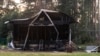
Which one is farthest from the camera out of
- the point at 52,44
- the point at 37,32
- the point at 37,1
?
the point at 37,1

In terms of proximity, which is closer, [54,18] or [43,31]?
[54,18]

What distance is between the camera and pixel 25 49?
2756 cm

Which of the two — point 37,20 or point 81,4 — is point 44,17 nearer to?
point 37,20

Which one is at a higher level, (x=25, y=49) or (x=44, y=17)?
(x=44, y=17)

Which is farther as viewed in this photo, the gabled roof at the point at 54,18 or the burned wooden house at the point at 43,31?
the gabled roof at the point at 54,18

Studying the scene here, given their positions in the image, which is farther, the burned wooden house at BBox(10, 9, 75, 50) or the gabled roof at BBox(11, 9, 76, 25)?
the gabled roof at BBox(11, 9, 76, 25)

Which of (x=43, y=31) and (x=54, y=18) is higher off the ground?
(x=54, y=18)

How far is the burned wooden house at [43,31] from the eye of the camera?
27.5 meters

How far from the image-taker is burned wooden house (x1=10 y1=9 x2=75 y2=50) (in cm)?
2745

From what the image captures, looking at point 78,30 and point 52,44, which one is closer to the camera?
point 52,44

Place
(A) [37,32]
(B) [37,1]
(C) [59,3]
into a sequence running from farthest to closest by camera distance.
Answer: (B) [37,1] → (C) [59,3] → (A) [37,32]

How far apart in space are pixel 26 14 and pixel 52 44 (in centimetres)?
1591

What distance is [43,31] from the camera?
29562 mm

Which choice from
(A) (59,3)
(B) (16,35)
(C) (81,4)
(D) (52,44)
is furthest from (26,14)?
(D) (52,44)
